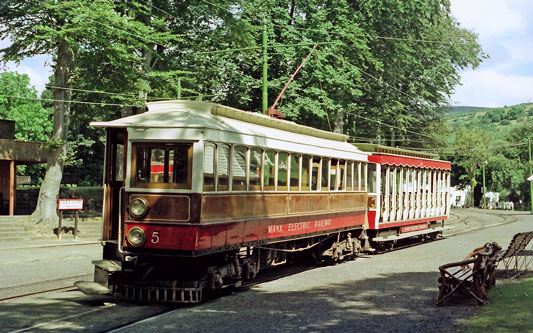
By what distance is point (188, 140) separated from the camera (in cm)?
1090

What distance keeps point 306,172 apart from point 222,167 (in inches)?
154

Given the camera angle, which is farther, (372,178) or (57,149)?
(57,149)

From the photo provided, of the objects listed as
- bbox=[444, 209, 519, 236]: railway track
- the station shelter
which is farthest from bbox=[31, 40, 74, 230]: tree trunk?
bbox=[444, 209, 519, 236]: railway track

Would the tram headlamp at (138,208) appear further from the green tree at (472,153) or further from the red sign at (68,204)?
the green tree at (472,153)

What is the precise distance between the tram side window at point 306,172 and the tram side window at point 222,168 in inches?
139

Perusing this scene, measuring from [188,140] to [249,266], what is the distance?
3.12m

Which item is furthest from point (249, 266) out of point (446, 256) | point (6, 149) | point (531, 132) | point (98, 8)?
point (531, 132)

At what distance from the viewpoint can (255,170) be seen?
12539 millimetres

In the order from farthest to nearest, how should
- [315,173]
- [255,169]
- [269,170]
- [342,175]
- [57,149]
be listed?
[57,149], [342,175], [315,173], [269,170], [255,169]

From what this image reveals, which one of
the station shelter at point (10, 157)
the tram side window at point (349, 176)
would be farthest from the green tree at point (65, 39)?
the tram side window at point (349, 176)

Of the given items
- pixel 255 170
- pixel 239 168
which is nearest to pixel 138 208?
pixel 239 168

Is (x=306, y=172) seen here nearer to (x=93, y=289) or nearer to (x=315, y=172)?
(x=315, y=172)

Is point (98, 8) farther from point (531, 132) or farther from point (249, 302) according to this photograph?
point (531, 132)

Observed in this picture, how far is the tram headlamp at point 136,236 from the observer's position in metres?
10.8
